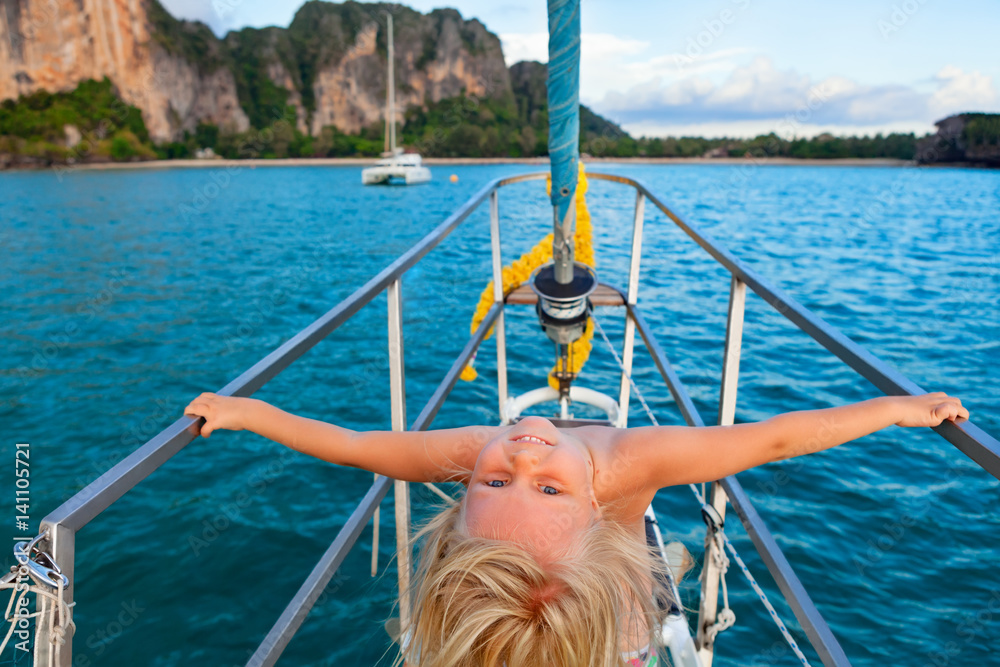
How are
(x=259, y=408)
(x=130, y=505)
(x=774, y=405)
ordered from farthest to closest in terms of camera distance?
(x=774, y=405)
(x=130, y=505)
(x=259, y=408)

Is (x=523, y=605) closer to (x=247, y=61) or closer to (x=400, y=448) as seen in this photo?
(x=400, y=448)

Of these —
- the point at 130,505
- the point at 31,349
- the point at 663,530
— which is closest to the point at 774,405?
the point at 663,530

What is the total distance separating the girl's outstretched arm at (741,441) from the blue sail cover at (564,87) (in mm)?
1014

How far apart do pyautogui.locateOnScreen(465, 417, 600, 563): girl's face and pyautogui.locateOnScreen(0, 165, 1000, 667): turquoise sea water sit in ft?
4.57

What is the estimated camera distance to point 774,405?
5781 mm

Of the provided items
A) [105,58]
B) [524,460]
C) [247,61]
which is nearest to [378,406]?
[524,460]

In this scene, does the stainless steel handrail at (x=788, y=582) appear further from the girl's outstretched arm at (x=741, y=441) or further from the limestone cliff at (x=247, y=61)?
the limestone cliff at (x=247, y=61)

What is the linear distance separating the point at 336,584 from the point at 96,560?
5.24ft

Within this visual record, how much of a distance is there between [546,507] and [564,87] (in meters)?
1.26

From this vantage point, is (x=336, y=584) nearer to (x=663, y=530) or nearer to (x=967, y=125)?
(x=663, y=530)

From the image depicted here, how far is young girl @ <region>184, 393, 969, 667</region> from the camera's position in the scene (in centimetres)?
91

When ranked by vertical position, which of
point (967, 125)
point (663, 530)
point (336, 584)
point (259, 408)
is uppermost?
point (967, 125)

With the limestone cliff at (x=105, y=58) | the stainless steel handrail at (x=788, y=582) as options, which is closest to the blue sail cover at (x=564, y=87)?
the stainless steel handrail at (x=788, y=582)

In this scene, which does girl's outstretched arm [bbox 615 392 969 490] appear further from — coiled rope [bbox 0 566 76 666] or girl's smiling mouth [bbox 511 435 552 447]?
coiled rope [bbox 0 566 76 666]
